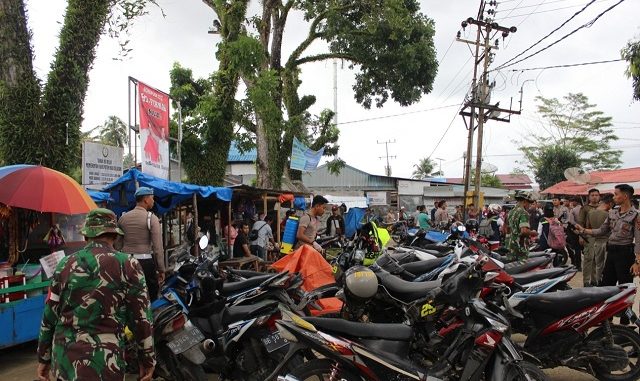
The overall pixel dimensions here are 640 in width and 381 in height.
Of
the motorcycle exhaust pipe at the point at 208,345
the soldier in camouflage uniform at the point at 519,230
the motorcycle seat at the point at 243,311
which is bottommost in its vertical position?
the motorcycle exhaust pipe at the point at 208,345

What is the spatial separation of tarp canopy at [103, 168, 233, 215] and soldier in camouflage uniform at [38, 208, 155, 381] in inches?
209

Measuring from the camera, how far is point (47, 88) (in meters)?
7.51

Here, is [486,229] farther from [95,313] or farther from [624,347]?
[95,313]

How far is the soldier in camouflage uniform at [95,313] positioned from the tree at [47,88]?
18.2 ft

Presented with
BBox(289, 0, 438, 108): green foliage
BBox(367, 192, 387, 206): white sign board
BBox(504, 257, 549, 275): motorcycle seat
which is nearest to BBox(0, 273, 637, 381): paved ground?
BBox(504, 257, 549, 275): motorcycle seat

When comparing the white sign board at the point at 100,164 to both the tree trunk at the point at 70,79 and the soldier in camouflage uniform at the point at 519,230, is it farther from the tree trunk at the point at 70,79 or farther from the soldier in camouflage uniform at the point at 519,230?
the soldier in camouflage uniform at the point at 519,230

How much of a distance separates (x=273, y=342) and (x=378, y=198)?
102ft

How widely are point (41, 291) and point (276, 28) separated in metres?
14.3

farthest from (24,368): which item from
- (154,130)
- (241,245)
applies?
(241,245)

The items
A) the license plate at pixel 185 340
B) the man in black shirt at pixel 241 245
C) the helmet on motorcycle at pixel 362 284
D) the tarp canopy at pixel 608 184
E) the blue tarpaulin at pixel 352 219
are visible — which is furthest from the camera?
the tarp canopy at pixel 608 184

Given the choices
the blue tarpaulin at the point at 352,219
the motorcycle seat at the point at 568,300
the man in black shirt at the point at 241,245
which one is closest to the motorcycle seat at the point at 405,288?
the motorcycle seat at the point at 568,300

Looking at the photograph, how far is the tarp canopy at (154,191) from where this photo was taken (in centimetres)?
778

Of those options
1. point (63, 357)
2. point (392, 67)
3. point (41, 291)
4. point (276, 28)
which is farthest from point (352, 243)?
point (392, 67)

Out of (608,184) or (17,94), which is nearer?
(17,94)
